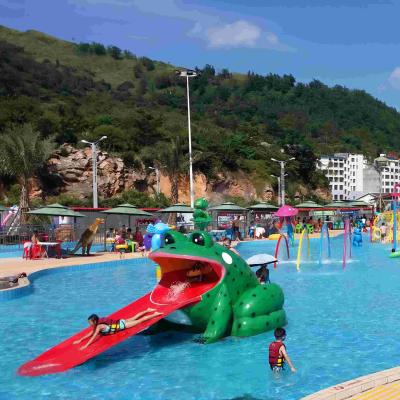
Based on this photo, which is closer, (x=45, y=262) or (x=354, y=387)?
(x=354, y=387)

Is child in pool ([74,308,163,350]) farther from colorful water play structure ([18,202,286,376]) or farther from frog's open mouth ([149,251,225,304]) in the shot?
frog's open mouth ([149,251,225,304])

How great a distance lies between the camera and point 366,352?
8641 millimetres

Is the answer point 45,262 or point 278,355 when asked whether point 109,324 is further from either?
point 45,262

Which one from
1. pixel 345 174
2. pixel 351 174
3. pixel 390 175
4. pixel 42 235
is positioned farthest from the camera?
pixel 390 175

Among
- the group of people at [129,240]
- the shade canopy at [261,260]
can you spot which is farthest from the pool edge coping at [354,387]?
the group of people at [129,240]

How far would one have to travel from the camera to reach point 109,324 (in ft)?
27.3

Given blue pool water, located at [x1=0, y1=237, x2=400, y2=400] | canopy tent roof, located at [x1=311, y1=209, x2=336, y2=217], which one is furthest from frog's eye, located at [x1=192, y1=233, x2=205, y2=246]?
canopy tent roof, located at [x1=311, y1=209, x2=336, y2=217]

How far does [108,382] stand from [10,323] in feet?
14.7

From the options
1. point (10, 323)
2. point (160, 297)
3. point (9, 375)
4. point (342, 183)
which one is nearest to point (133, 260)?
point (10, 323)

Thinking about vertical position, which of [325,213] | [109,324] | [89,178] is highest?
[89,178]

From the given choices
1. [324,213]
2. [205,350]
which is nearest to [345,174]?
[324,213]

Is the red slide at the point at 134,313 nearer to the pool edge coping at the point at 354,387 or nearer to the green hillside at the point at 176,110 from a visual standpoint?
the pool edge coping at the point at 354,387

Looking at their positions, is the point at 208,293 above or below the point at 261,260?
below

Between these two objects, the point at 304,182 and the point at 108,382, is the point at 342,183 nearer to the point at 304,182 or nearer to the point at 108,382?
the point at 304,182
